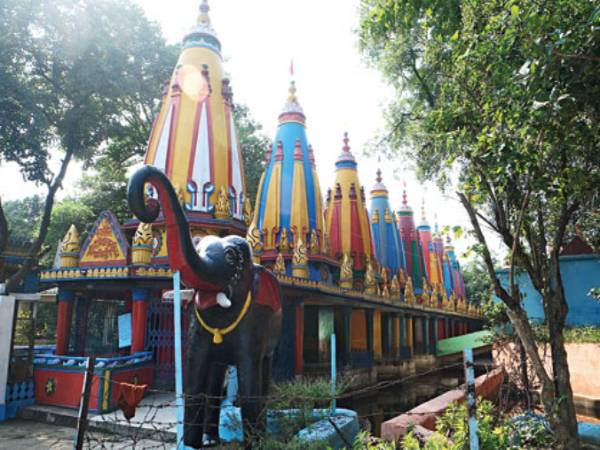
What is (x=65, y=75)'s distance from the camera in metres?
15.9

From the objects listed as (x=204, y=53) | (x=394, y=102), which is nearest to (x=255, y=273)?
(x=394, y=102)

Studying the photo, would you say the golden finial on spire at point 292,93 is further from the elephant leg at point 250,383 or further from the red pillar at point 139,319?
the elephant leg at point 250,383

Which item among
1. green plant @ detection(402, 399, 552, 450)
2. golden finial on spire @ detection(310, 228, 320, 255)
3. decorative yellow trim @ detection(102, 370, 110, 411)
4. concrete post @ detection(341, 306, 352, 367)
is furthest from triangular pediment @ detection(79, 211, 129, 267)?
concrete post @ detection(341, 306, 352, 367)

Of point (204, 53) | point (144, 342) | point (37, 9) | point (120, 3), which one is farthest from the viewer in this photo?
point (120, 3)

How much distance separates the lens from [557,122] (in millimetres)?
4730

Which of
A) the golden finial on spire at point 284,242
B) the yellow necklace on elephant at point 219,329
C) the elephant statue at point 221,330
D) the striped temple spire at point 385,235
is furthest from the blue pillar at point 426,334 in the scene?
the yellow necklace on elephant at point 219,329

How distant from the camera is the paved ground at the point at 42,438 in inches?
267

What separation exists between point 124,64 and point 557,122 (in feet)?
50.6

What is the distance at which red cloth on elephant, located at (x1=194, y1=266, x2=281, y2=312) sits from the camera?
529cm

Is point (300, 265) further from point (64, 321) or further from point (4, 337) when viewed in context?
point (4, 337)

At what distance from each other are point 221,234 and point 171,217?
6824 mm

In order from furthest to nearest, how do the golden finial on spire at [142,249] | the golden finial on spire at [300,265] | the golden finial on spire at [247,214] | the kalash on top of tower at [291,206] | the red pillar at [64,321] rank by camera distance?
the kalash on top of tower at [291,206], the golden finial on spire at [247,214], the golden finial on spire at [300,265], the red pillar at [64,321], the golden finial on spire at [142,249]

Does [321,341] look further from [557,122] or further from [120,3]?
[120,3]

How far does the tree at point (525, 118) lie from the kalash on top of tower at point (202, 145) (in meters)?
5.53
